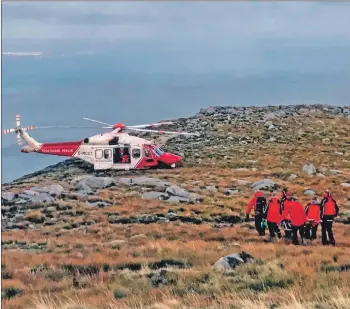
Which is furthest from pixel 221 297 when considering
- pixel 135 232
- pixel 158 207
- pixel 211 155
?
pixel 211 155

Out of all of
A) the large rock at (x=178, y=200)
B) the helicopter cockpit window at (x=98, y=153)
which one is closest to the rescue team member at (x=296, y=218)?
the large rock at (x=178, y=200)

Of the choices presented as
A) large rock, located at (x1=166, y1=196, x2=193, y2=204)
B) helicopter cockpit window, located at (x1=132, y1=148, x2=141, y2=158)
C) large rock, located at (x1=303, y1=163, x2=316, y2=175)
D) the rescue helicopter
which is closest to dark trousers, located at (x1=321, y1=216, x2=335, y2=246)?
large rock, located at (x1=166, y1=196, x2=193, y2=204)

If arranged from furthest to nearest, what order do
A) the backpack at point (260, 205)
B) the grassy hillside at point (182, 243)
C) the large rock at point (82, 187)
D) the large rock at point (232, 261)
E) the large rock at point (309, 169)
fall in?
the large rock at point (309, 169) < the large rock at point (82, 187) < the backpack at point (260, 205) < the large rock at point (232, 261) < the grassy hillside at point (182, 243)

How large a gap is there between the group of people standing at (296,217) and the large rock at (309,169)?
6265 millimetres

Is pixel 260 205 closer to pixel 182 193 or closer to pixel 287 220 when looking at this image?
pixel 287 220

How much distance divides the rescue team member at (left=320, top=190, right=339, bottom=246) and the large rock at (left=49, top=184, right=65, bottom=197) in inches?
298

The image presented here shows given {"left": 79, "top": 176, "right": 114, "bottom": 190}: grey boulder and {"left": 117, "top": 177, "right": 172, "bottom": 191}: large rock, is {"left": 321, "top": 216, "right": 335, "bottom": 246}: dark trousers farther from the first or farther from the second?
{"left": 79, "top": 176, "right": 114, "bottom": 190}: grey boulder

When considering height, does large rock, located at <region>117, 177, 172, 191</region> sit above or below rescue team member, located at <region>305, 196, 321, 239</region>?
above

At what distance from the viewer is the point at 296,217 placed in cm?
1217

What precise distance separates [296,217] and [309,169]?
7.69m

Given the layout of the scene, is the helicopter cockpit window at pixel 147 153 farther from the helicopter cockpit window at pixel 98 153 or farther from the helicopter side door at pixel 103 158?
the helicopter cockpit window at pixel 98 153

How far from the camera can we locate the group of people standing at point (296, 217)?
12148 mm

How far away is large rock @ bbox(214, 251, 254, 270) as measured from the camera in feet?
31.8

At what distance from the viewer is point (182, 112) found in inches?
1746
